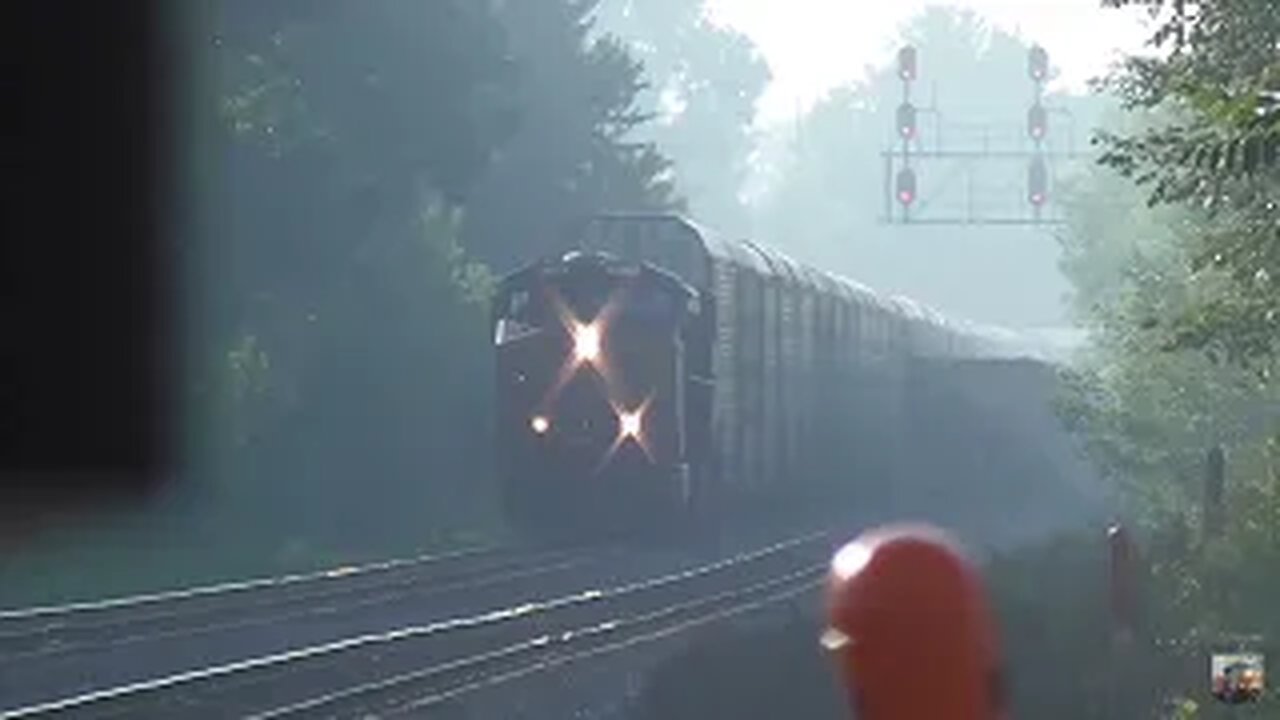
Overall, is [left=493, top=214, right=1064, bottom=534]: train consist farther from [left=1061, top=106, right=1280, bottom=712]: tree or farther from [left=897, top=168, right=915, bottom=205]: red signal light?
[left=897, top=168, right=915, bottom=205]: red signal light

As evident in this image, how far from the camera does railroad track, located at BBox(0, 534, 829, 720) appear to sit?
585 inches

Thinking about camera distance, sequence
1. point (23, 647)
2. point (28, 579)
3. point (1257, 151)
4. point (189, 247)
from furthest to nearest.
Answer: point (189, 247) < point (28, 579) < point (23, 647) < point (1257, 151)

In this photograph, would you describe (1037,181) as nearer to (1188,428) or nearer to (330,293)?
(1188,428)

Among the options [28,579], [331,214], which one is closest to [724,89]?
[331,214]

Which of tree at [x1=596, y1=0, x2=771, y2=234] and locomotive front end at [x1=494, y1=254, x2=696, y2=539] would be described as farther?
tree at [x1=596, y1=0, x2=771, y2=234]

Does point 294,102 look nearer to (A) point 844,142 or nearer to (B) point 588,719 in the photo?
(B) point 588,719

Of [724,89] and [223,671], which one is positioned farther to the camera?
[724,89]

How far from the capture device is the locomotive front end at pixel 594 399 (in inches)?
1286

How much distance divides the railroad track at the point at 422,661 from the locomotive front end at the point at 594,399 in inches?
231

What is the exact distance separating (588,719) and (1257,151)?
686 centimetres

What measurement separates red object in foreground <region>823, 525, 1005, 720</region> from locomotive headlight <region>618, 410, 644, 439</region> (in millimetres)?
30661

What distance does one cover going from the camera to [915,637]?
1.91 m

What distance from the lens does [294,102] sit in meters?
38.9

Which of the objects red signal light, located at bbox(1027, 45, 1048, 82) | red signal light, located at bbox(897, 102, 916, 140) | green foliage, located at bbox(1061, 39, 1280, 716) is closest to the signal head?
red signal light, located at bbox(897, 102, 916, 140)
